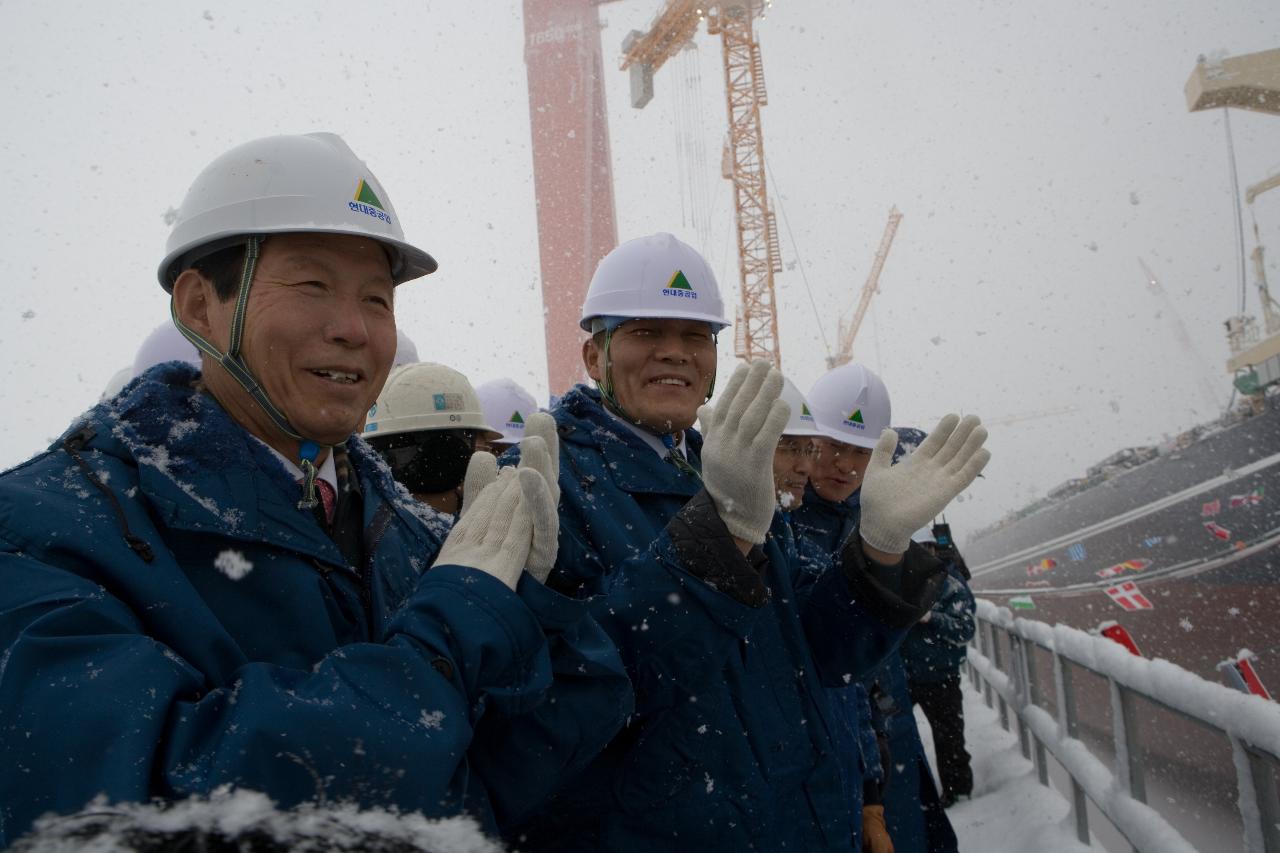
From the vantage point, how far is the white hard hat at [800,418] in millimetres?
4320

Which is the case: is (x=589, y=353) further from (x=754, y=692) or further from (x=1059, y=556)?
(x=1059, y=556)

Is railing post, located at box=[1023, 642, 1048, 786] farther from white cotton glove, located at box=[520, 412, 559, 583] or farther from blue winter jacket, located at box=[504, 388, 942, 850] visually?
white cotton glove, located at box=[520, 412, 559, 583]

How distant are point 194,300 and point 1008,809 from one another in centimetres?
513

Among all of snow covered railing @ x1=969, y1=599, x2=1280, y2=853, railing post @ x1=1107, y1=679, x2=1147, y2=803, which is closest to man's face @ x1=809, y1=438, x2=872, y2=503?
snow covered railing @ x1=969, y1=599, x2=1280, y2=853

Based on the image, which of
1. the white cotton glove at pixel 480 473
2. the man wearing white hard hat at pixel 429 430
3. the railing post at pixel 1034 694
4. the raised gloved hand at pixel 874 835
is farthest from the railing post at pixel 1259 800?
the railing post at pixel 1034 694

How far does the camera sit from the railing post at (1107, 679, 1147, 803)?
2746 mm

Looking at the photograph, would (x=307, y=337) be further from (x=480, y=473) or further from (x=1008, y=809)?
(x=1008, y=809)

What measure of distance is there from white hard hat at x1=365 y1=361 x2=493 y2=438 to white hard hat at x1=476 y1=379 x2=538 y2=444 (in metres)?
1.36

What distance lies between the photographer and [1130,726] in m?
2.74

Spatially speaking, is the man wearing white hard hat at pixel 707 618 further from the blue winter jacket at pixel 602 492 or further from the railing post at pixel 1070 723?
the railing post at pixel 1070 723

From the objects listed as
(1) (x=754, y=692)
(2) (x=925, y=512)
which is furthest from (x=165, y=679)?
(2) (x=925, y=512)

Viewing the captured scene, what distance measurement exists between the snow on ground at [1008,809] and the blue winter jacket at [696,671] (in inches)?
98.5

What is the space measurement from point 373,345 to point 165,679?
71 centimetres

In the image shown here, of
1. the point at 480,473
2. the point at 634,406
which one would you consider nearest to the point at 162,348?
the point at 634,406
